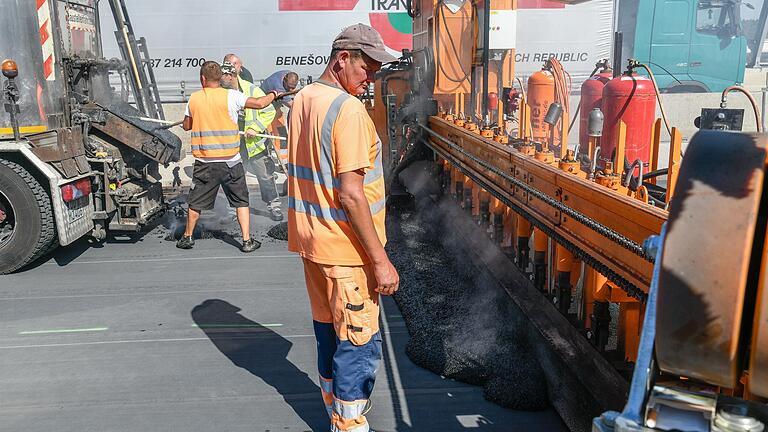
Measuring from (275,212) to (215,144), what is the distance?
1.48 metres

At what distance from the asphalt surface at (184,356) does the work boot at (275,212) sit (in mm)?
1395

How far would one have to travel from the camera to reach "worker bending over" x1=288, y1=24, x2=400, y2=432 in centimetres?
271

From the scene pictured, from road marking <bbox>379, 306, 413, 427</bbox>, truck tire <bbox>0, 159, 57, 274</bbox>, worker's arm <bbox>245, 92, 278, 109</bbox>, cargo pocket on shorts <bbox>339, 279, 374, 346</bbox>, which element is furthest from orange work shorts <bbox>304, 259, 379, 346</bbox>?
truck tire <bbox>0, 159, 57, 274</bbox>

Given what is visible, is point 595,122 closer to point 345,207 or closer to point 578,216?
point 578,216

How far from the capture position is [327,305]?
2.98 meters

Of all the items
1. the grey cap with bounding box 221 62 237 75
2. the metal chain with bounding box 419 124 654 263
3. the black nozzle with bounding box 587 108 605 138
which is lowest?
the metal chain with bounding box 419 124 654 263

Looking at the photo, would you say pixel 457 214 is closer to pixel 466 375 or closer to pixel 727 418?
pixel 466 375

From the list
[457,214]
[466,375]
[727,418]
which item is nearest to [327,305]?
[466,375]

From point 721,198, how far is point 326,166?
5.35 feet

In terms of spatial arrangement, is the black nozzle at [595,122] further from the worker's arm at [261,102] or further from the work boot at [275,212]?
the work boot at [275,212]

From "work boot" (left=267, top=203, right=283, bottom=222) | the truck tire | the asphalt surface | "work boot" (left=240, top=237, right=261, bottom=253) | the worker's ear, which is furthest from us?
"work boot" (left=267, top=203, right=283, bottom=222)

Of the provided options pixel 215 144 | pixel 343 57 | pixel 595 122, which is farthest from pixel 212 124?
pixel 343 57

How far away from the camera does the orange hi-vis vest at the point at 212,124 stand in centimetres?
593

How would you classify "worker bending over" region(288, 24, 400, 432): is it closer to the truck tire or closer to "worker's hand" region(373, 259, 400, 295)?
"worker's hand" region(373, 259, 400, 295)
